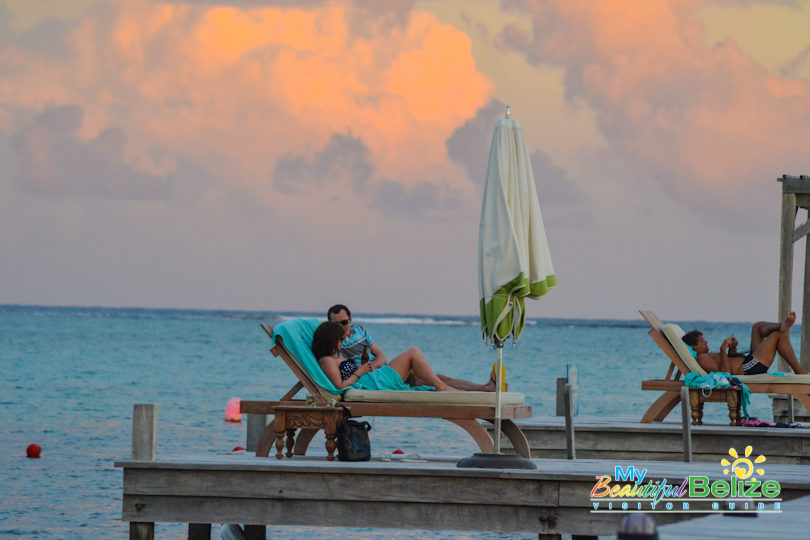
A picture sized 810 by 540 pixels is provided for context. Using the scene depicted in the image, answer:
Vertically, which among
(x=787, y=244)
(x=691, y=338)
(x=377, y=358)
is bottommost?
(x=377, y=358)

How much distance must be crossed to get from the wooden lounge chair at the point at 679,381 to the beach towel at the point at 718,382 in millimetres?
85

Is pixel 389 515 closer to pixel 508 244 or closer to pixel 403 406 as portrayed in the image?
pixel 403 406

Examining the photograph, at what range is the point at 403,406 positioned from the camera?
30.5ft

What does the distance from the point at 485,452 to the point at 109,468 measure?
11.7 meters

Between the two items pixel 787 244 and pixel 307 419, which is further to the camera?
pixel 787 244

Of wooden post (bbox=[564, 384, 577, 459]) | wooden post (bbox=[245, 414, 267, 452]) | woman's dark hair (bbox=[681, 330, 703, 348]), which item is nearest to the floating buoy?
woman's dark hair (bbox=[681, 330, 703, 348])

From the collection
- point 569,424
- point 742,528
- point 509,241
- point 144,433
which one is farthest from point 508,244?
point 742,528

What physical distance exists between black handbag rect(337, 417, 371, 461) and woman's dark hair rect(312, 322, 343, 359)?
58 centimetres

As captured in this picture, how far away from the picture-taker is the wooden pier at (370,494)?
27.2 feet

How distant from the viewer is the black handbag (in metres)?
9.18

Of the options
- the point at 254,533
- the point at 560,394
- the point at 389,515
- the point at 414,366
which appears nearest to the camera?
the point at 389,515

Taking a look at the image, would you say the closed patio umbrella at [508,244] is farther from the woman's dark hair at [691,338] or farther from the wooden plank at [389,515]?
the woman's dark hair at [691,338]

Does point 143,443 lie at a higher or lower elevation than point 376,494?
higher

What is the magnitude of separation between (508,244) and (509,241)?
0.02 meters
